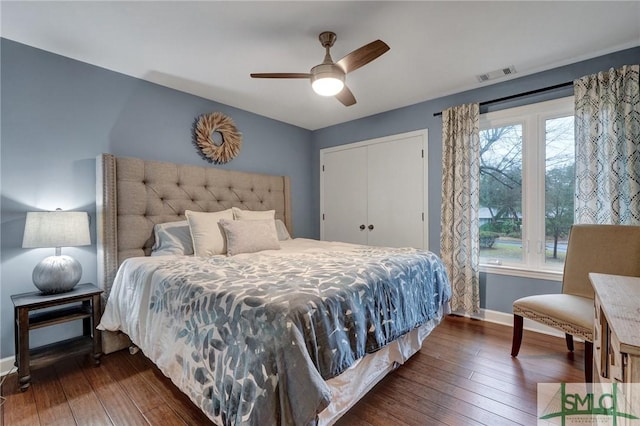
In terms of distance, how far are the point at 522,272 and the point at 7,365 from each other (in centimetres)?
430

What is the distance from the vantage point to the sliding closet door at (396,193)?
3.42 meters

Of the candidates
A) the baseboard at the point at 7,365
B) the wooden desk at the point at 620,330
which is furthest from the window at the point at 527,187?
the baseboard at the point at 7,365

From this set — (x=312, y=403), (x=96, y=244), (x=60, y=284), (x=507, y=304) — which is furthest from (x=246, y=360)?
(x=507, y=304)

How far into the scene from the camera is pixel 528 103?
107 inches

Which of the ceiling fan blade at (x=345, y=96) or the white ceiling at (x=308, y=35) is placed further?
the ceiling fan blade at (x=345, y=96)

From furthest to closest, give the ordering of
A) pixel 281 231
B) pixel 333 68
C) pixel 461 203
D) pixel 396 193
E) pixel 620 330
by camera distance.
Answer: pixel 396 193
pixel 281 231
pixel 461 203
pixel 333 68
pixel 620 330

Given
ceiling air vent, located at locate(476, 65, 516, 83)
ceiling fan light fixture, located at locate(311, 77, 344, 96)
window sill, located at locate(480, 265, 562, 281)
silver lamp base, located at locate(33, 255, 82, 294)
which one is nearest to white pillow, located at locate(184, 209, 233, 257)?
silver lamp base, located at locate(33, 255, 82, 294)

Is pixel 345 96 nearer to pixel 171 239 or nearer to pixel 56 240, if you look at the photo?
pixel 171 239

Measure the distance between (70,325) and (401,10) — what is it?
11.2ft

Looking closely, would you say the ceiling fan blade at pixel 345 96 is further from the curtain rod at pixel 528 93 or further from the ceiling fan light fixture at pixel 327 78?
the curtain rod at pixel 528 93

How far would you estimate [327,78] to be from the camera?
6.34 ft

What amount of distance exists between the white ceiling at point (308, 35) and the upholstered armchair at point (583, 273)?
1.46m

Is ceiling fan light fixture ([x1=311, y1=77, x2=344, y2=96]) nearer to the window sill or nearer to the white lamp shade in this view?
the white lamp shade

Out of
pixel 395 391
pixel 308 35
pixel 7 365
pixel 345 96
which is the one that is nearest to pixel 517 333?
pixel 395 391
